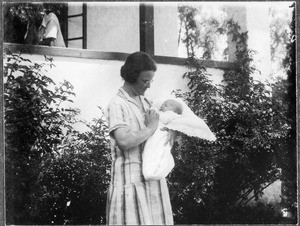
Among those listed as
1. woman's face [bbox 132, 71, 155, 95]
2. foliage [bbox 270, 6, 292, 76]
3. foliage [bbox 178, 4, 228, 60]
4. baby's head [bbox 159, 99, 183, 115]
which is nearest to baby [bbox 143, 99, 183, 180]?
baby's head [bbox 159, 99, 183, 115]

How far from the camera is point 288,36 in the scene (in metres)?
2.70

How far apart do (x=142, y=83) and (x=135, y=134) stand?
0.85 feet

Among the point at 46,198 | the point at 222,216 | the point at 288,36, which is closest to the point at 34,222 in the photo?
the point at 46,198

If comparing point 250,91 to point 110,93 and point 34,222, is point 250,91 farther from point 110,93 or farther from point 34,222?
point 34,222

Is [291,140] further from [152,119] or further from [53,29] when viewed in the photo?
[53,29]

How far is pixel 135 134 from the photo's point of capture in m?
2.28

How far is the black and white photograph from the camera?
250 cm

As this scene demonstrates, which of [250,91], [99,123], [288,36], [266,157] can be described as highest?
[288,36]

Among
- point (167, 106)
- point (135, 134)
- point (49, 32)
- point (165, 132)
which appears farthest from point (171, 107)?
point (49, 32)

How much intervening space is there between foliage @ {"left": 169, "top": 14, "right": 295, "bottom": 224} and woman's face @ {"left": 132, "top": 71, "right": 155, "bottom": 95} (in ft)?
0.97

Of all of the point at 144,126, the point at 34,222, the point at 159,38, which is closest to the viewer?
the point at 144,126

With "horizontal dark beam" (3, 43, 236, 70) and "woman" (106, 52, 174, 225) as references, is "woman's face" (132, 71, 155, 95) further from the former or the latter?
"horizontal dark beam" (3, 43, 236, 70)

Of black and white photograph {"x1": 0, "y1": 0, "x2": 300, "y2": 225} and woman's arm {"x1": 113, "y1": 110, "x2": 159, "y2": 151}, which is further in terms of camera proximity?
black and white photograph {"x1": 0, "y1": 0, "x2": 300, "y2": 225}

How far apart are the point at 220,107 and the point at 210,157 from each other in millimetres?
280
